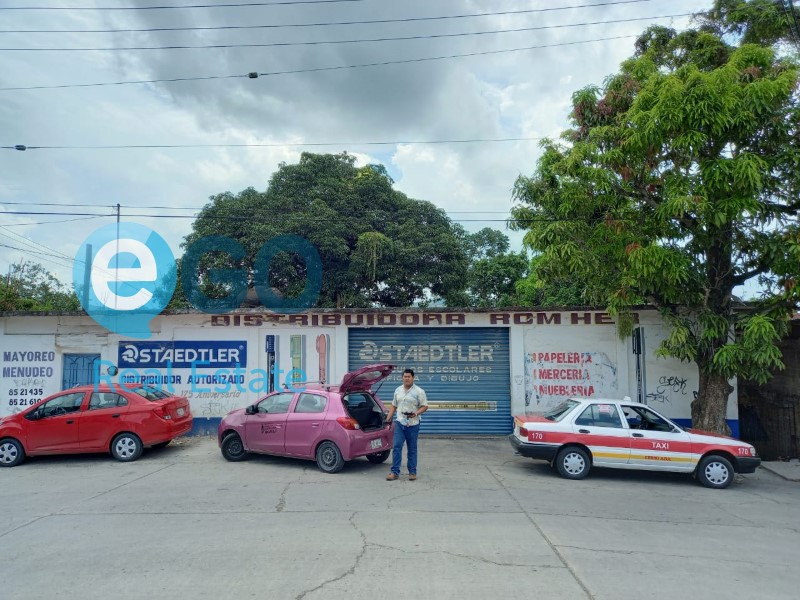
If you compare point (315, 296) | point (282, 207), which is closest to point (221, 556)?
point (315, 296)

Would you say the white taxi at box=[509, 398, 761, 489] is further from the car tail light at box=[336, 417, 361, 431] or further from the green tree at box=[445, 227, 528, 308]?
the green tree at box=[445, 227, 528, 308]

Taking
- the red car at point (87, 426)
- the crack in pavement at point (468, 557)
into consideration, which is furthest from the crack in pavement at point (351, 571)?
the red car at point (87, 426)

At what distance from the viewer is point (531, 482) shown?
930 centimetres

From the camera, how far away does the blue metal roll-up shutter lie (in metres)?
14.3

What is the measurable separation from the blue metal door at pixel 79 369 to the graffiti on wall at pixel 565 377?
1121 cm

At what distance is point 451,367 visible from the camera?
47.3 feet

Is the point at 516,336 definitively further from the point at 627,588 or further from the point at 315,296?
the point at 315,296

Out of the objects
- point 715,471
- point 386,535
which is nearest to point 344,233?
point 715,471

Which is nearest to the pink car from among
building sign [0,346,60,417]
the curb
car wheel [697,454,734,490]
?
car wheel [697,454,734,490]

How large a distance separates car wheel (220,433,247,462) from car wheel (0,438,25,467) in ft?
12.9

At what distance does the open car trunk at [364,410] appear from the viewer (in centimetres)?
978

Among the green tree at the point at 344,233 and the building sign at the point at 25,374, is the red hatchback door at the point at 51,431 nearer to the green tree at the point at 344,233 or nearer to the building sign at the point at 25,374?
the building sign at the point at 25,374

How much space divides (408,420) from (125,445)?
590cm

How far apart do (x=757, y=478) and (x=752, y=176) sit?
5697 millimetres
